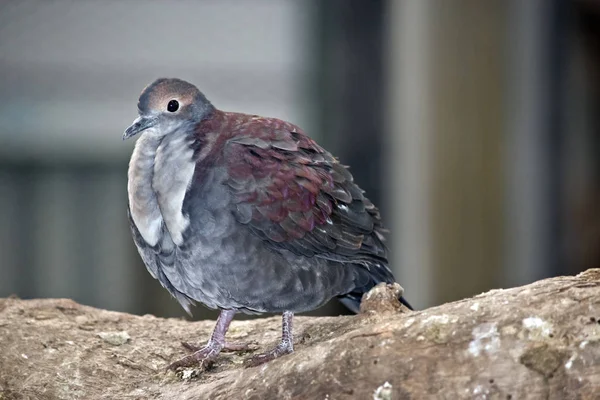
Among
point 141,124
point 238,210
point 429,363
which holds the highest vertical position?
point 141,124

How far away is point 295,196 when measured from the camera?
2.28m

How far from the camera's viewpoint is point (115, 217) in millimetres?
4660

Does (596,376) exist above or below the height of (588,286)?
below

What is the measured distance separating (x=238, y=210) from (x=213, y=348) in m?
0.53

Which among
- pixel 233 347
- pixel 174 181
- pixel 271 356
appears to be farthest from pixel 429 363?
pixel 233 347

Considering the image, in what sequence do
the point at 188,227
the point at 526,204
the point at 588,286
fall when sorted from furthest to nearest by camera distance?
the point at 526,204 < the point at 188,227 < the point at 588,286

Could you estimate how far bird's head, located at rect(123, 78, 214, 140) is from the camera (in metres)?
2.30

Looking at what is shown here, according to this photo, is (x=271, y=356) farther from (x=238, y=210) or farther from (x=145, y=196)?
(x=145, y=196)

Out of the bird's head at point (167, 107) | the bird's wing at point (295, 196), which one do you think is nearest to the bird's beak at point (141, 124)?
the bird's head at point (167, 107)

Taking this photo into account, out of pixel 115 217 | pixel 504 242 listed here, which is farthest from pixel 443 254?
pixel 115 217

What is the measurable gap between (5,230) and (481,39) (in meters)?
2.52

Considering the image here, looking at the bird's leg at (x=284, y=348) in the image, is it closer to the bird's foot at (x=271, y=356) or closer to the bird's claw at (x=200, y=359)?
the bird's foot at (x=271, y=356)

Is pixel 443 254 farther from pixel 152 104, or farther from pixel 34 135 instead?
pixel 152 104

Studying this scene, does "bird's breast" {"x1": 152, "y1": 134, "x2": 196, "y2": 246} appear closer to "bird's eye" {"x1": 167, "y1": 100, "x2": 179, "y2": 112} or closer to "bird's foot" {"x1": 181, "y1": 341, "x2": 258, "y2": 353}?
"bird's eye" {"x1": 167, "y1": 100, "x2": 179, "y2": 112}
